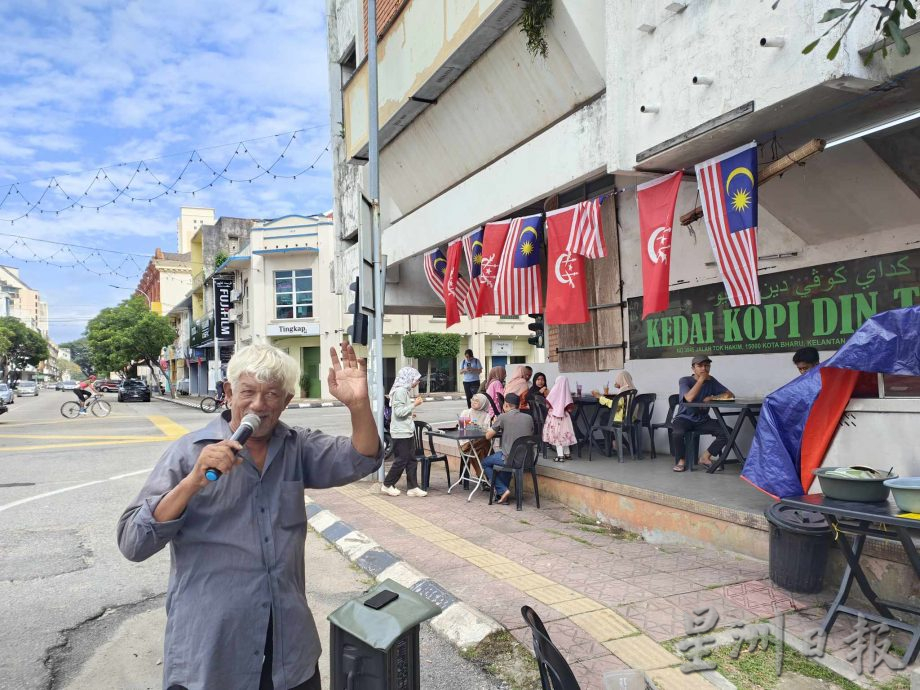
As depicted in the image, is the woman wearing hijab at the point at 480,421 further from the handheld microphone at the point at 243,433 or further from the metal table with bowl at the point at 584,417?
the handheld microphone at the point at 243,433

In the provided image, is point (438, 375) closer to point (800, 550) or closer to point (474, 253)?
point (474, 253)

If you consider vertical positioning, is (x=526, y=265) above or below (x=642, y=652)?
above

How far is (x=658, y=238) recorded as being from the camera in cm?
678

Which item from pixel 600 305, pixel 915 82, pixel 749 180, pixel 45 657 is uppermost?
pixel 915 82

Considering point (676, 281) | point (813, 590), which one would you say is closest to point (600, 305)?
point (676, 281)

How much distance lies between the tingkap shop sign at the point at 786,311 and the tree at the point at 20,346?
71.6 metres

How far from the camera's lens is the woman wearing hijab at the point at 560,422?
29.5 feet

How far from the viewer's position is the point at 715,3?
573 cm

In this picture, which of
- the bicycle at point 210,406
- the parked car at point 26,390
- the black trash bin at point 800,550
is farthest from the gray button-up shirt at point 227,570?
the parked car at point 26,390

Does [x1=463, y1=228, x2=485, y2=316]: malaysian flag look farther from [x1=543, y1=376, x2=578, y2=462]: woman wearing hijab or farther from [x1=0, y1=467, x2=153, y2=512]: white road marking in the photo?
[x1=0, y1=467, x2=153, y2=512]: white road marking

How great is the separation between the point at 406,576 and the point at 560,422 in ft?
14.2

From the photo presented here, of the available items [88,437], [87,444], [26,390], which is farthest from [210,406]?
[26,390]

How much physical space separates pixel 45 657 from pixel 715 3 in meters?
7.08

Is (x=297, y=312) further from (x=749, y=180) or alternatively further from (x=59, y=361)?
(x=59, y=361)
